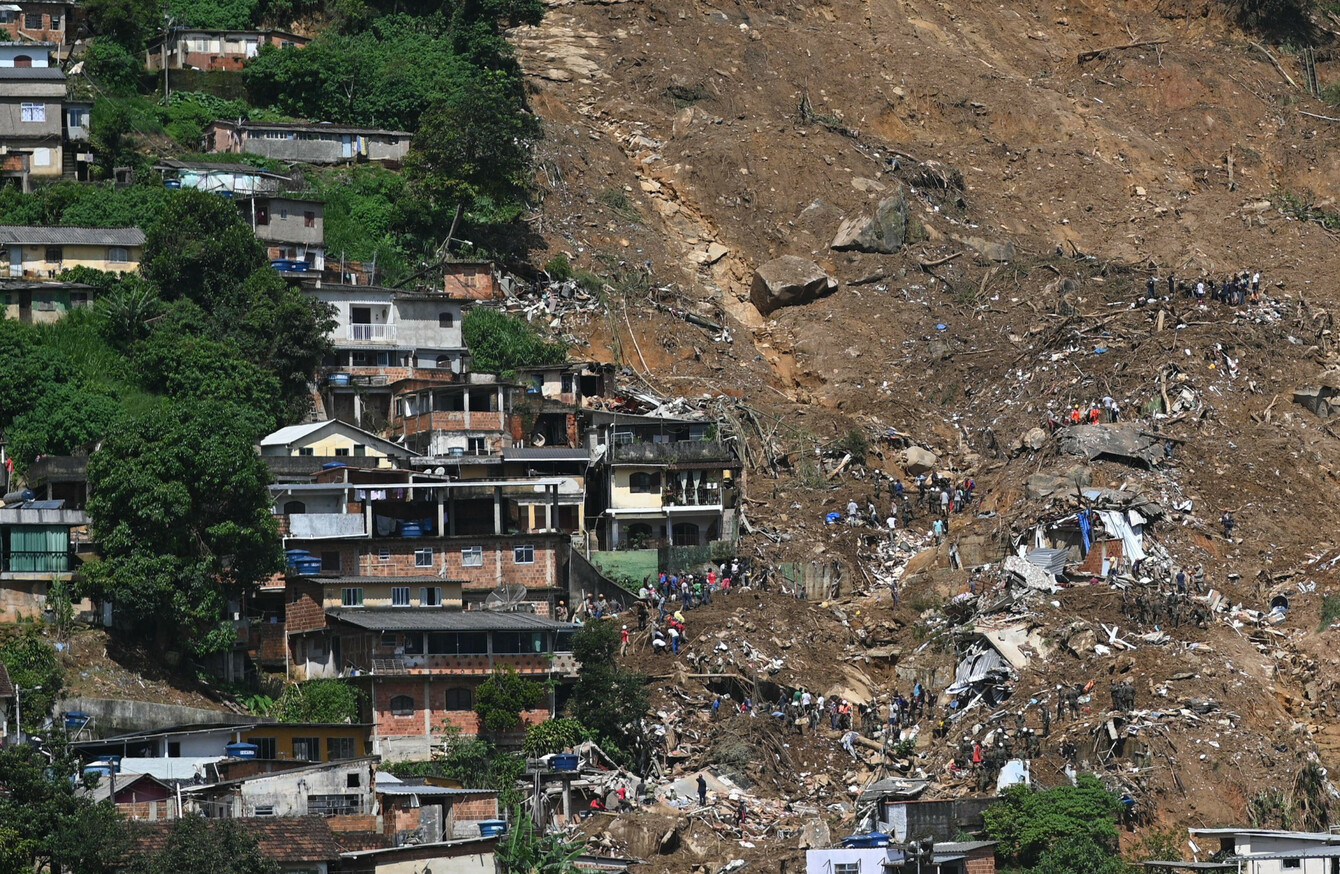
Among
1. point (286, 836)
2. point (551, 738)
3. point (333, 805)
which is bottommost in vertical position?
point (286, 836)

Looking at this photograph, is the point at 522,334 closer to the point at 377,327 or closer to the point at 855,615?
the point at 377,327

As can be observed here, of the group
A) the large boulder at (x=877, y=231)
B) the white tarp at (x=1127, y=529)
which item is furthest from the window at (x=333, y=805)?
the large boulder at (x=877, y=231)

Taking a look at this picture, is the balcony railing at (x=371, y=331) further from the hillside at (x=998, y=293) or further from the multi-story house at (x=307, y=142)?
the multi-story house at (x=307, y=142)

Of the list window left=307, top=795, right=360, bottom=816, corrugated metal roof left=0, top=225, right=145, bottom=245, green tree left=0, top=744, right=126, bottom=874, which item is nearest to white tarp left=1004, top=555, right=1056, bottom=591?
window left=307, top=795, right=360, bottom=816

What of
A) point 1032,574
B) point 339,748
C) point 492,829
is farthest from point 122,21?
point 492,829

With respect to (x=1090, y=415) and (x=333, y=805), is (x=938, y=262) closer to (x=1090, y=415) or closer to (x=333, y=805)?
(x=1090, y=415)
